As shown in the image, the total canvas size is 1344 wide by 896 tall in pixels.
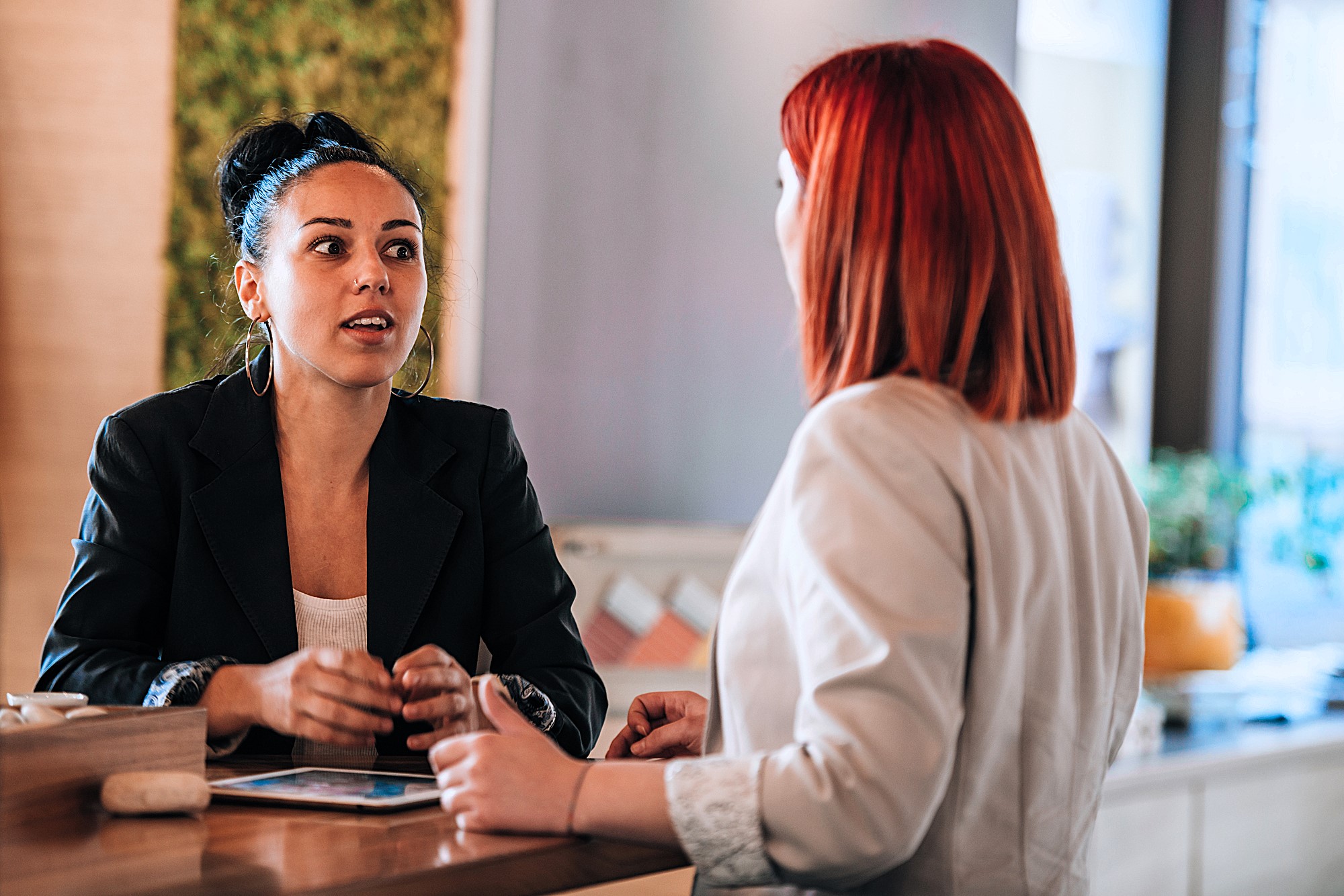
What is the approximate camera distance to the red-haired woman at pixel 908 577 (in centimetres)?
93

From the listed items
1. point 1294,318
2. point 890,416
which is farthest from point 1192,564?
point 890,416

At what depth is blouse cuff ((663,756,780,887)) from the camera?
0.94 meters

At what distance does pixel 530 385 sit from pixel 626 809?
223 centimetres

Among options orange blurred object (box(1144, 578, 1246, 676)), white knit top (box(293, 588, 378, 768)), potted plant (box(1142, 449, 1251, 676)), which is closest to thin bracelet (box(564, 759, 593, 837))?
white knit top (box(293, 588, 378, 768))

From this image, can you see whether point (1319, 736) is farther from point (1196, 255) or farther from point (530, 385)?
point (530, 385)

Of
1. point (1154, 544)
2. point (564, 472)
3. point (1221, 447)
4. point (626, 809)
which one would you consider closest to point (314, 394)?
point (626, 809)

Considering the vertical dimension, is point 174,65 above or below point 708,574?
above

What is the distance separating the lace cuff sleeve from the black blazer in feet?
0.18

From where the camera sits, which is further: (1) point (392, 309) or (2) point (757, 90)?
(2) point (757, 90)

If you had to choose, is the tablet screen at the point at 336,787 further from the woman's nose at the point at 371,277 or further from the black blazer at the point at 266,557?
the woman's nose at the point at 371,277

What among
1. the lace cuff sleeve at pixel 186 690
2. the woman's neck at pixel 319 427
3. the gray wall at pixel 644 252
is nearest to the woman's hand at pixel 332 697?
the lace cuff sleeve at pixel 186 690

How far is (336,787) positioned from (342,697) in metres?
0.09

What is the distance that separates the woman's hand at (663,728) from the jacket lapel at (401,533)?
15.7 inches

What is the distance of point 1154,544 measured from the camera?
3760 millimetres
